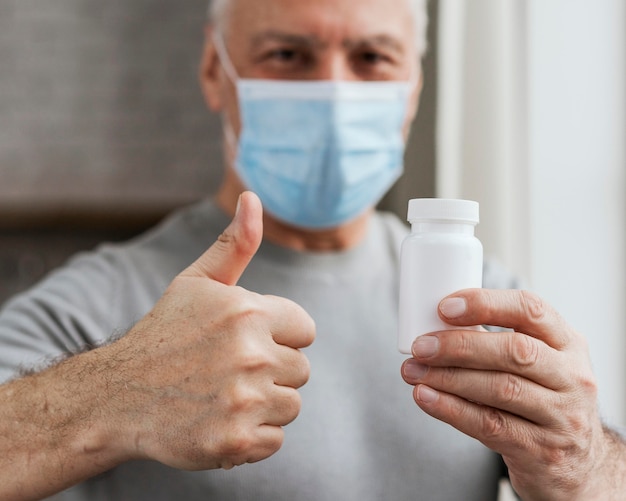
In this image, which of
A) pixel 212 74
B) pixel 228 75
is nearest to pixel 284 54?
pixel 228 75

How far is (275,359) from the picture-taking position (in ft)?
3.21

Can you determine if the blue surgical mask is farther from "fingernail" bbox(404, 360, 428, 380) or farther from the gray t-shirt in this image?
"fingernail" bbox(404, 360, 428, 380)

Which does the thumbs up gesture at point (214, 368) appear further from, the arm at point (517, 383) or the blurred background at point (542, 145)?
the blurred background at point (542, 145)

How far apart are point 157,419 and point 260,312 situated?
0.17 m

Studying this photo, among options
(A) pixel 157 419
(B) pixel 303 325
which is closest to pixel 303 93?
(B) pixel 303 325

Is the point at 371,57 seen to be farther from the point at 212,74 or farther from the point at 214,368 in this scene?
the point at 214,368

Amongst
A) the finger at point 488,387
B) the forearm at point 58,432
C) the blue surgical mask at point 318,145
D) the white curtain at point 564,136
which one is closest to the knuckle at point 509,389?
the finger at point 488,387

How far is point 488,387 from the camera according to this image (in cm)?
96

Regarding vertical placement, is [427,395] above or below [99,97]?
below

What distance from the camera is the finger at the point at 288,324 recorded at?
0.99 metres

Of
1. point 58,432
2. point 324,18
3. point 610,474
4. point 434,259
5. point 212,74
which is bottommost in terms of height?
point 610,474

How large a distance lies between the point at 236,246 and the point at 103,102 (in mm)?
2168

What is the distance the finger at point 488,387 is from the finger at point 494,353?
0.01 meters

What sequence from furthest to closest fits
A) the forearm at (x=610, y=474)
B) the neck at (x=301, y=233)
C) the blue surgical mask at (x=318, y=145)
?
1. the neck at (x=301, y=233)
2. the blue surgical mask at (x=318, y=145)
3. the forearm at (x=610, y=474)
